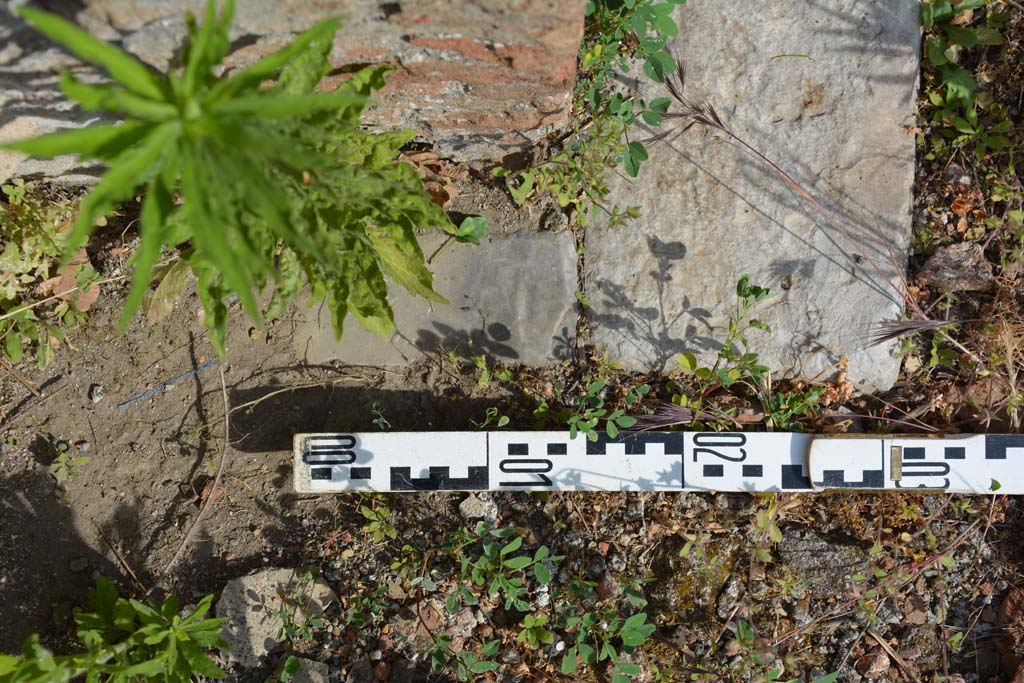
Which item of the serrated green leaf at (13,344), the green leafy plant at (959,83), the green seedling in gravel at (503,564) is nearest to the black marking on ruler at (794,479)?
the green seedling in gravel at (503,564)

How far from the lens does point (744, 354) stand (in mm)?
3613

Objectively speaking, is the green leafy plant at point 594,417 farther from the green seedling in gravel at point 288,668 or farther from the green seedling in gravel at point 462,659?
the green seedling in gravel at point 288,668

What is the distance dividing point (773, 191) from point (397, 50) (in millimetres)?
2037

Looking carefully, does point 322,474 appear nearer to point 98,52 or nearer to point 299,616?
point 299,616

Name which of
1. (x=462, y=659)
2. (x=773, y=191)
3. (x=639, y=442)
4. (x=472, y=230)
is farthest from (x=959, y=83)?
(x=462, y=659)

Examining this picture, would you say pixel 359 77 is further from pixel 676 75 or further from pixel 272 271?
pixel 676 75

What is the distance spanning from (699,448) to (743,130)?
1635 mm

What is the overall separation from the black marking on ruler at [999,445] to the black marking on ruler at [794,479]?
0.90 metres

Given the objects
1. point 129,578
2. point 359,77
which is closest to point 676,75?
point 359,77

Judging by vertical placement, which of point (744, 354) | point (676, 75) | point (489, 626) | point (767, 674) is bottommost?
point (767, 674)

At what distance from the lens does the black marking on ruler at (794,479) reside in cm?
354

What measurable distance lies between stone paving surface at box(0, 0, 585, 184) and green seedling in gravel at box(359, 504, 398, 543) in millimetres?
1825

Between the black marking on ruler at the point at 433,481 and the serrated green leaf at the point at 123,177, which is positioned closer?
the serrated green leaf at the point at 123,177

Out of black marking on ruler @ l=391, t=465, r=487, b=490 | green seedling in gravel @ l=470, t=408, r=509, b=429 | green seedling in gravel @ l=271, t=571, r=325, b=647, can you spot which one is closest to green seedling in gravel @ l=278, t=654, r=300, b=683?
green seedling in gravel @ l=271, t=571, r=325, b=647
